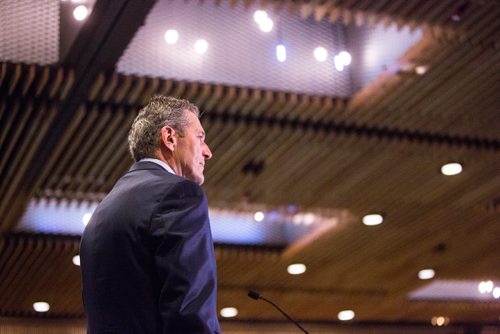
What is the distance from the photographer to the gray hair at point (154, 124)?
2557 mm

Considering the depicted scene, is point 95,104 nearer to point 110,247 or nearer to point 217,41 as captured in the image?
point 217,41

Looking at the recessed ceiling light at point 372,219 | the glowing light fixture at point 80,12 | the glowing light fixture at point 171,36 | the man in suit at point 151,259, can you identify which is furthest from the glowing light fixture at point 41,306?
the man in suit at point 151,259

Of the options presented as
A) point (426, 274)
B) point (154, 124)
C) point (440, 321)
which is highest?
point (440, 321)

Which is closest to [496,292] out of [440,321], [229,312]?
[440,321]

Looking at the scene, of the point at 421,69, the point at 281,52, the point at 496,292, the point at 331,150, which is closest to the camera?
the point at 421,69

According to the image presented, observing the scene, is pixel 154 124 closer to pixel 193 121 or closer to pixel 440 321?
pixel 193 121

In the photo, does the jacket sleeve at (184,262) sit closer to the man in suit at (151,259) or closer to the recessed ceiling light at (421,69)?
the man in suit at (151,259)

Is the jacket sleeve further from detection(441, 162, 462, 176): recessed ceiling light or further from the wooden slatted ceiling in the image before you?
detection(441, 162, 462, 176): recessed ceiling light

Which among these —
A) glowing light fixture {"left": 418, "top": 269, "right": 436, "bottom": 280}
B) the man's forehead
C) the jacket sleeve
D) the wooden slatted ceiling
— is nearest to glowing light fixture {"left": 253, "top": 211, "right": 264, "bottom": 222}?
the wooden slatted ceiling

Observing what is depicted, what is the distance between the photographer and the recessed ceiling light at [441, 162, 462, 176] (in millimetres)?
8126

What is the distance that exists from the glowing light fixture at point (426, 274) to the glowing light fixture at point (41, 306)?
5.36 metres

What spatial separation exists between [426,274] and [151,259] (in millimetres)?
10413

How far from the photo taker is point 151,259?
221cm

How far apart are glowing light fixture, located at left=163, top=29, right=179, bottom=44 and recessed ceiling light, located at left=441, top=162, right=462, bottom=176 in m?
3.13
